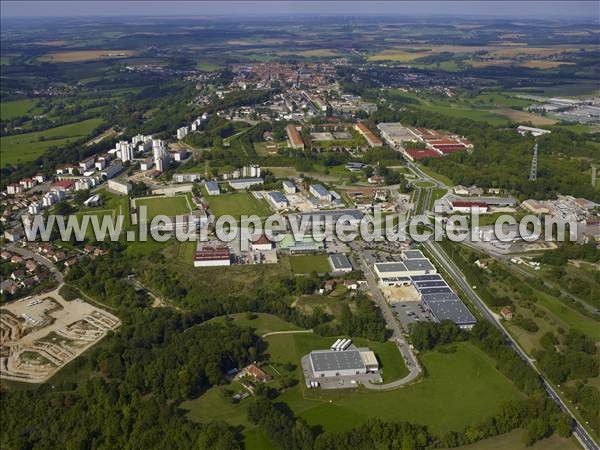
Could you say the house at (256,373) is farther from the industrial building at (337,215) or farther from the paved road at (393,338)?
the industrial building at (337,215)

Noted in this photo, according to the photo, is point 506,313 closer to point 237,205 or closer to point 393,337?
point 393,337

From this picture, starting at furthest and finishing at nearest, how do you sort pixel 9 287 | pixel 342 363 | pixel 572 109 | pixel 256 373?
1. pixel 572 109
2. pixel 9 287
3. pixel 342 363
4. pixel 256 373

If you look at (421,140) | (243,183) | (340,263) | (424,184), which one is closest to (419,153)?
(421,140)

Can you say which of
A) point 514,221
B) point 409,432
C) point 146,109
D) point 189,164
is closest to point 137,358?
point 409,432

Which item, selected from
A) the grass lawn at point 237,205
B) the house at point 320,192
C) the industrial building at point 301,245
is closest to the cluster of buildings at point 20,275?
the grass lawn at point 237,205

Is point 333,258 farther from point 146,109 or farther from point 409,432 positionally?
point 146,109

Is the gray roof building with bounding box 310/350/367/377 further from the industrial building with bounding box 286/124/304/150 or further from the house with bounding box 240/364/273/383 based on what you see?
the industrial building with bounding box 286/124/304/150

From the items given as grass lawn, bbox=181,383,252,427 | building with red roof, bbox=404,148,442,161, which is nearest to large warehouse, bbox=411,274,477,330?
grass lawn, bbox=181,383,252,427
